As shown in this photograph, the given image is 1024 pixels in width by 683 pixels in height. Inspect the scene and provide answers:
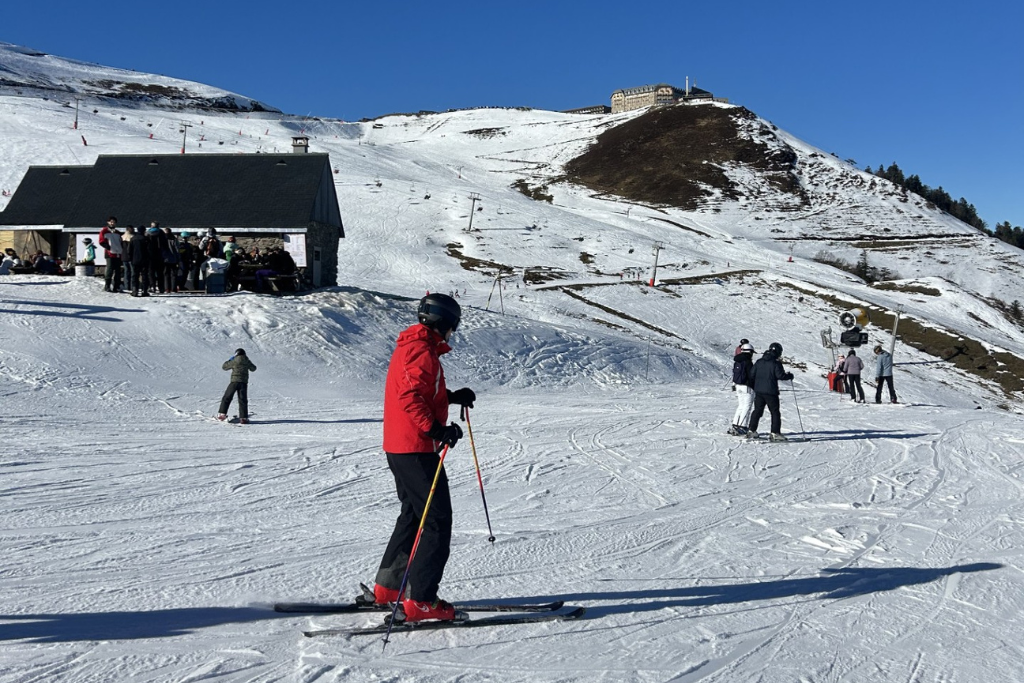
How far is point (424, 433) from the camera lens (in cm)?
483

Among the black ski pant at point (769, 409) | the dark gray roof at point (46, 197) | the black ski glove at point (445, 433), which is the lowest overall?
the black ski pant at point (769, 409)

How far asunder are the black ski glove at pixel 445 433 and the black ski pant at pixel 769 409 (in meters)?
9.39

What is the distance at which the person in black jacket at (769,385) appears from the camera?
42.8 feet

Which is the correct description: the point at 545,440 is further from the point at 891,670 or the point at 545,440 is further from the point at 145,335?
the point at 145,335

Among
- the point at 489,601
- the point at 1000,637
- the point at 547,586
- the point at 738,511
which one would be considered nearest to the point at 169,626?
the point at 489,601

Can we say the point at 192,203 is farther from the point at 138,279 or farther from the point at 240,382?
the point at 240,382

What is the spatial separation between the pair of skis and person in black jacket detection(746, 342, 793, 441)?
8.44m

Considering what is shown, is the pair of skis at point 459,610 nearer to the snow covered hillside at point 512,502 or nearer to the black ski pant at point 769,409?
the snow covered hillside at point 512,502

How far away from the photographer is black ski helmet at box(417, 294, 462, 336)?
4.91 meters

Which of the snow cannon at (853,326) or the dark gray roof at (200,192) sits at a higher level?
the dark gray roof at (200,192)

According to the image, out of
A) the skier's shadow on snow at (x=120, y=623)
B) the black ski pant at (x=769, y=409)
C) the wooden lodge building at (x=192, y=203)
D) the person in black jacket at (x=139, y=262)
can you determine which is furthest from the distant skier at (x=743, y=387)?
the wooden lodge building at (x=192, y=203)

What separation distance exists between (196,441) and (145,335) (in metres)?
7.56

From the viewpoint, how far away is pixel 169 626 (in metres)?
4.91

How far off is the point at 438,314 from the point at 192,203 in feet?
81.7
